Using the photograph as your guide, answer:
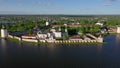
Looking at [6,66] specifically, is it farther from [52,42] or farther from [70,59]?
[52,42]

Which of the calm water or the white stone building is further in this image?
the white stone building

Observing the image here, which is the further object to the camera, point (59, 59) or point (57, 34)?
point (57, 34)

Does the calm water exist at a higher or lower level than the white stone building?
lower

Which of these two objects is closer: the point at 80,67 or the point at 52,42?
the point at 80,67

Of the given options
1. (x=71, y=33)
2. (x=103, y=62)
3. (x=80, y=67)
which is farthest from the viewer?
(x=71, y=33)

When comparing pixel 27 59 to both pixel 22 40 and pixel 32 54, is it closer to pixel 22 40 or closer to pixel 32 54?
pixel 32 54

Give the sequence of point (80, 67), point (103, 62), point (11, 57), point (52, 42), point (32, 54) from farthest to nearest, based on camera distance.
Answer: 1. point (52, 42)
2. point (32, 54)
3. point (11, 57)
4. point (103, 62)
5. point (80, 67)

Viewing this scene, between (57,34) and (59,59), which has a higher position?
(57,34)

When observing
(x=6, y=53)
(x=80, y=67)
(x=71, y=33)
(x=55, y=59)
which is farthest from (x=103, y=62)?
(x=71, y=33)

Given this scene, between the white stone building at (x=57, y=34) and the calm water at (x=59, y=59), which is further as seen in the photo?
the white stone building at (x=57, y=34)

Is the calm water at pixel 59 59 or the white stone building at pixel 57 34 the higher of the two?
the white stone building at pixel 57 34
